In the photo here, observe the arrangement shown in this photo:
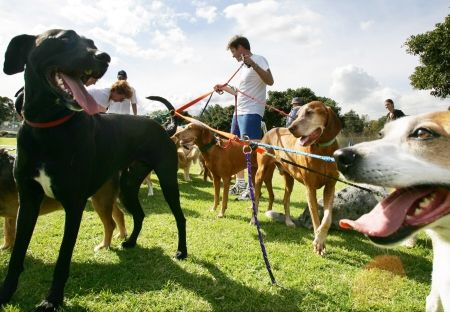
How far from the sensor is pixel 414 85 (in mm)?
25234

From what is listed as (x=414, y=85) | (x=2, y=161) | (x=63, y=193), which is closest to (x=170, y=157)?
(x=63, y=193)

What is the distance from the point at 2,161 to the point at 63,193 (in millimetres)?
1592

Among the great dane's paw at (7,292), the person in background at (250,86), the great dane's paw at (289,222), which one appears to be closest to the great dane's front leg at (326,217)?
the great dane's paw at (289,222)

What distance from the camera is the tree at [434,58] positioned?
75.0 ft

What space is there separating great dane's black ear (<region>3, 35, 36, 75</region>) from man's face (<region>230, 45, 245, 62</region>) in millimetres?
3556

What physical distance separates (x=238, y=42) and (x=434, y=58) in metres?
23.0

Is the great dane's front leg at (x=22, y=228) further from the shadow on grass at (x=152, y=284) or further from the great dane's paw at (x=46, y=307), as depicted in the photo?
the great dane's paw at (x=46, y=307)

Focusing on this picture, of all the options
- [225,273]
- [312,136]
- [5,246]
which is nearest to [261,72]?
[312,136]

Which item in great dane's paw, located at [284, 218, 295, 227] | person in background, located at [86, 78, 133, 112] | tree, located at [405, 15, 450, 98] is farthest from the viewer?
tree, located at [405, 15, 450, 98]

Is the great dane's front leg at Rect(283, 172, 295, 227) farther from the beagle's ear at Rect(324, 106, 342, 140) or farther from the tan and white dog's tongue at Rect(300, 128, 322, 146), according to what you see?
the beagle's ear at Rect(324, 106, 342, 140)

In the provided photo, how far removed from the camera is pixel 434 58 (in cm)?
2361

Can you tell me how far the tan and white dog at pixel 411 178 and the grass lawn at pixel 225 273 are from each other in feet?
A: 4.05

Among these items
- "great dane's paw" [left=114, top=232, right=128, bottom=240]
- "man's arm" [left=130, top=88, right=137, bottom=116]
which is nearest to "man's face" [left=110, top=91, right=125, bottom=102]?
"man's arm" [left=130, top=88, right=137, bottom=116]

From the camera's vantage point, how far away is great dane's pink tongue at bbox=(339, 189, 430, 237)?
1.77 m
